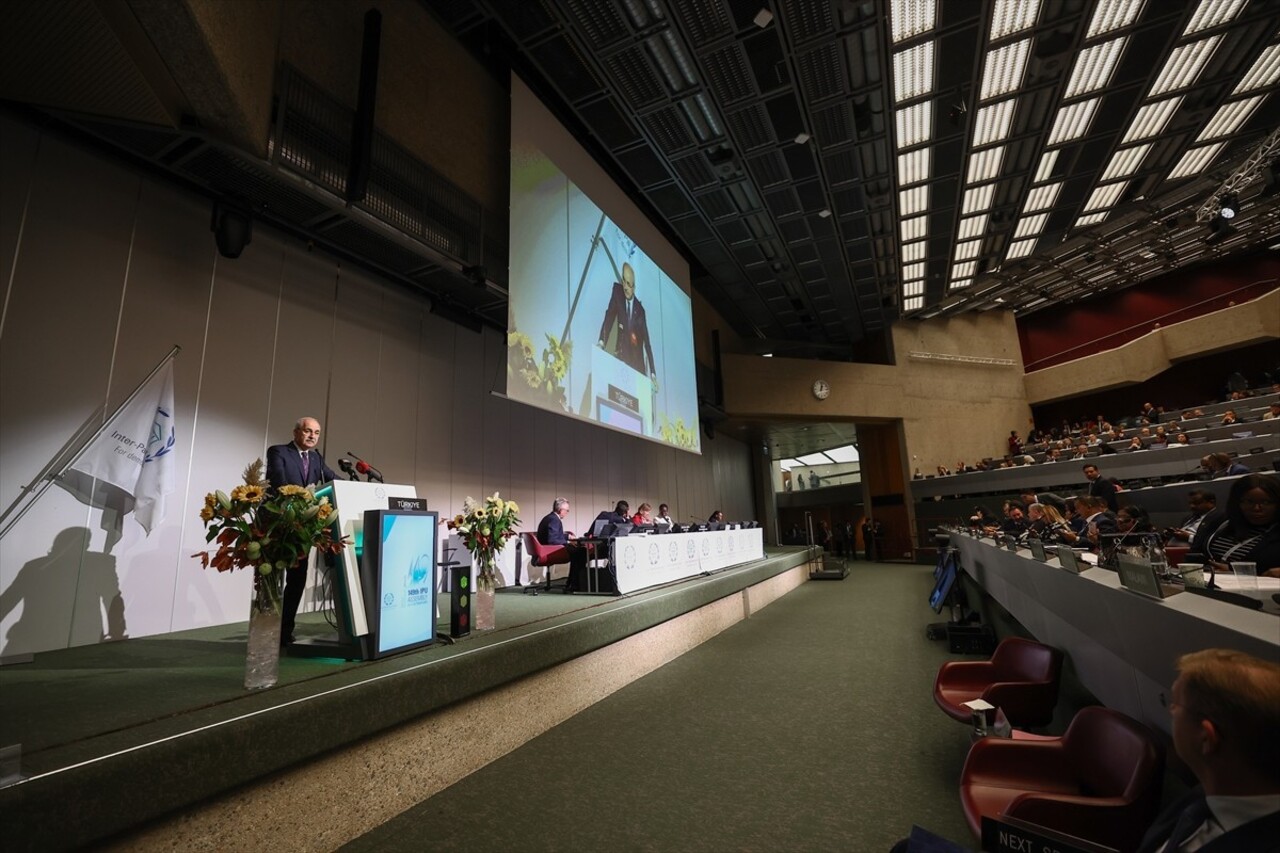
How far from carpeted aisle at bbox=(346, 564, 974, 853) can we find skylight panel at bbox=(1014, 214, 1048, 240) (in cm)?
884

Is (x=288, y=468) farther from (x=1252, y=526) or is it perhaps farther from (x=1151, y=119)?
(x=1151, y=119)

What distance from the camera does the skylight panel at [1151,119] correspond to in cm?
662

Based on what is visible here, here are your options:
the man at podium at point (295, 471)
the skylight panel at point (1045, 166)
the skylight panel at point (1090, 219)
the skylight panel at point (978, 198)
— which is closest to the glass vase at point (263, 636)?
the man at podium at point (295, 471)

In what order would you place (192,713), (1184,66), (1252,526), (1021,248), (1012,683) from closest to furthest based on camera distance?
1. (192,713)
2. (1012,683)
3. (1252,526)
4. (1184,66)
5. (1021,248)

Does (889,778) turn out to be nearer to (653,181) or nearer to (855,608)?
(855,608)

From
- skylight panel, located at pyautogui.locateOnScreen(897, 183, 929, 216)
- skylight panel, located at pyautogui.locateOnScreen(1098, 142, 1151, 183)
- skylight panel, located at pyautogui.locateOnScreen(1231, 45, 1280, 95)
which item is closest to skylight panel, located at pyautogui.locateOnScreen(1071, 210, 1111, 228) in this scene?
skylight panel, located at pyautogui.locateOnScreen(1098, 142, 1151, 183)

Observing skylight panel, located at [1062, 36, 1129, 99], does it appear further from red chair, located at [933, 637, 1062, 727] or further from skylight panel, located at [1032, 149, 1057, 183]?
red chair, located at [933, 637, 1062, 727]

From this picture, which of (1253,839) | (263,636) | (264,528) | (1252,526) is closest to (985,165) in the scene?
(1252,526)

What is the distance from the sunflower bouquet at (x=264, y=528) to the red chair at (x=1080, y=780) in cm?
229

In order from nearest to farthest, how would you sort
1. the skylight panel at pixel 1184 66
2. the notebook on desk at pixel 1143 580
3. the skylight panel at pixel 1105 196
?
the notebook on desk at pixel 1143 580 < the skylight panel at pixel 1184 66 < the skylight panel at pixel 1105 196

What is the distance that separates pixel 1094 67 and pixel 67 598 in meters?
10.0

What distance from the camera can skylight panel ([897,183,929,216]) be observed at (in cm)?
816

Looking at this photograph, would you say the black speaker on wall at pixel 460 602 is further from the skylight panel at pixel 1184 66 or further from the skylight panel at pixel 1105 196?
the skylight panel at pixel 1105 196

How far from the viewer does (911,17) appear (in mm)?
5215
